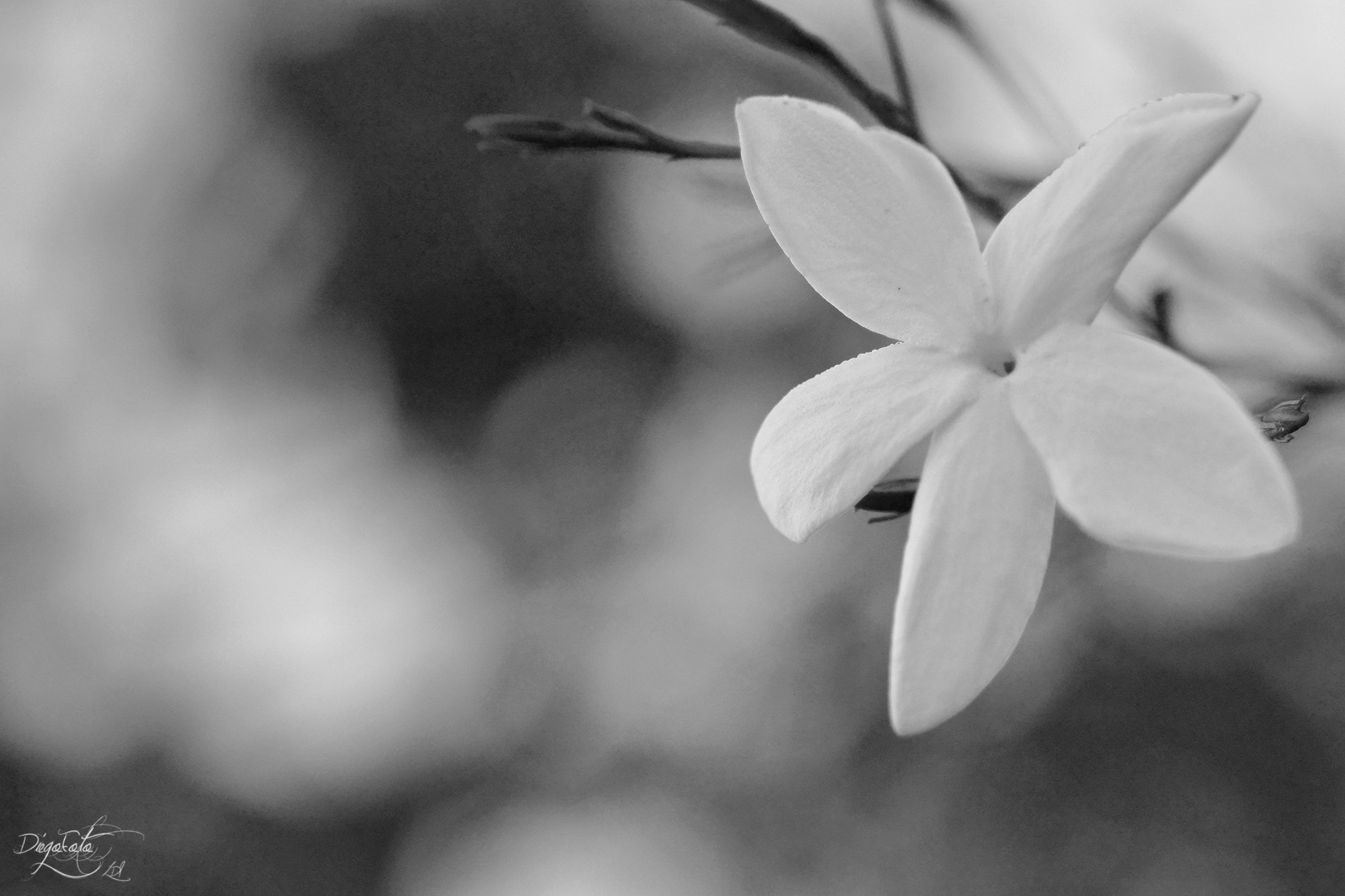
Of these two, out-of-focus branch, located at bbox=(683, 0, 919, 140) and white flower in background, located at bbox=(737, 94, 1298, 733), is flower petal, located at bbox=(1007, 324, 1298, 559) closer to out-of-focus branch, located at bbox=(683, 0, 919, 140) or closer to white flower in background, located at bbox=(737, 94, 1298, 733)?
white flower in background, located at bbox=(737, 94, 1298, 733)

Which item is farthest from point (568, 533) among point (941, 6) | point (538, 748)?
point (941, 6)

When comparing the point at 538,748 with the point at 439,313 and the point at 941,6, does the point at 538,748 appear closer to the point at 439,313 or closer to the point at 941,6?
the point at 439,313

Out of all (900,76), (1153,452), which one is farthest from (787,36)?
(1153,452)

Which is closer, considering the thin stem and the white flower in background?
the white flower in background

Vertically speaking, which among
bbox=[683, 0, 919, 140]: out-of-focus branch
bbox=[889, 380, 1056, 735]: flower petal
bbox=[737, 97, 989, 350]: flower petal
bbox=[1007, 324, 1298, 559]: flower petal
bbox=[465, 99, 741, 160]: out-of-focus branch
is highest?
bbox=[683, 0, 919, 140]: out-of-focus branch

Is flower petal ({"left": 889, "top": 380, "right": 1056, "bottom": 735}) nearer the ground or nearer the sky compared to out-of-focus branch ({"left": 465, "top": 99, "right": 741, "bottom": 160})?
nearer the ground

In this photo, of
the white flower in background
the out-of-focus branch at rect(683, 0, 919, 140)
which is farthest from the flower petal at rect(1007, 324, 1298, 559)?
→ the out-of-focus branch at rect(683, 0, 919, 140)
